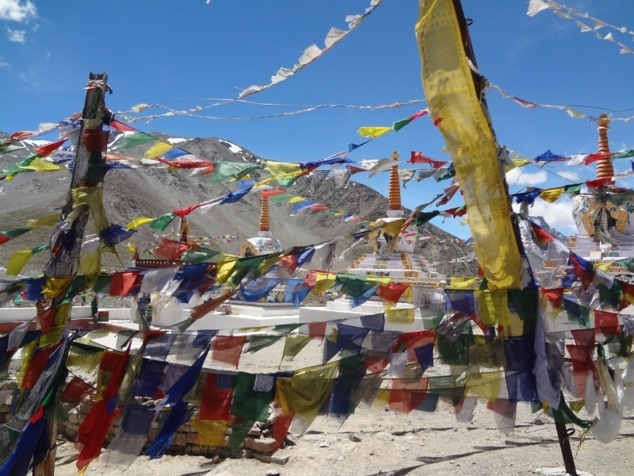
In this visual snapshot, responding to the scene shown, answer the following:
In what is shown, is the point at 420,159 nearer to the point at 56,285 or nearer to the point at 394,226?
the point at 394,226

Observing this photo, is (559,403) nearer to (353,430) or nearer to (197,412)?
(197,412)

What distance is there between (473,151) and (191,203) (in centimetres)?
6483

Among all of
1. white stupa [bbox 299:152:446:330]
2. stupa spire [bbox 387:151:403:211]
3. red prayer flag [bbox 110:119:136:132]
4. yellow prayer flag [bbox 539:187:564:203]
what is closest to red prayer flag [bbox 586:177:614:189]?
yellow prayer flag [bbox 539:187:564:203]

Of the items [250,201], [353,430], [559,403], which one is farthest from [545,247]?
[250,201]

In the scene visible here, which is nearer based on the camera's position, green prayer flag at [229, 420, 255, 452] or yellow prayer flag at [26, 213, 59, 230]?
green prayer flag at [229, 420, 255, 452]

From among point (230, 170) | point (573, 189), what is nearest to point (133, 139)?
point (230, 170)

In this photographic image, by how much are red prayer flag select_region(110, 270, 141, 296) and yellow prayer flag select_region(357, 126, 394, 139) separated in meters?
2.07

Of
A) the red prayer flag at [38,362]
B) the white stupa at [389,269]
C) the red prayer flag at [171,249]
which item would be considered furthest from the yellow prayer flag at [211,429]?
the white stupa at [389,269]

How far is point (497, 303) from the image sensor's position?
328cm

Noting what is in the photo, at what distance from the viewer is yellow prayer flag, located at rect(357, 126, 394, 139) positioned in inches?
165

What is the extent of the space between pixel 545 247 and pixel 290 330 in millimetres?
1951

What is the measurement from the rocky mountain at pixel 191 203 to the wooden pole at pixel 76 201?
27.9 metres

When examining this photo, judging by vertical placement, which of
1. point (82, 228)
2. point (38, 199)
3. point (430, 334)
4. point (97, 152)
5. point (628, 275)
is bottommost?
point (430, 334)

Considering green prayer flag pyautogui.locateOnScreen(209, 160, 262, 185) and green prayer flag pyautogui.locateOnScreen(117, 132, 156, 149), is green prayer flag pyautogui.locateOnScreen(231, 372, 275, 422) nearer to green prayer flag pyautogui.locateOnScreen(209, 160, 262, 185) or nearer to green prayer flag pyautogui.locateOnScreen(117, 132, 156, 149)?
green prayer flag pyautogui.locateOnScreen(209, 160, 262, 185)
